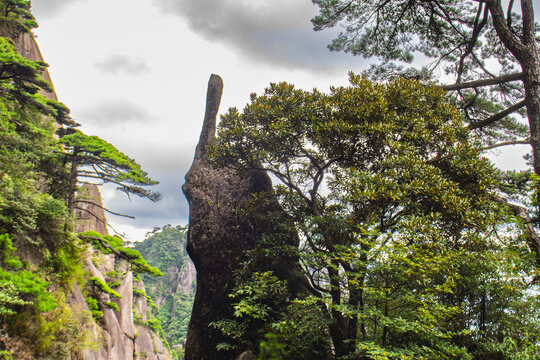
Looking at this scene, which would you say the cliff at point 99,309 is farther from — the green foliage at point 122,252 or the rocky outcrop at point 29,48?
the green foliage at point 122,252

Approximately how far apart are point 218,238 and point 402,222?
6.87 metres

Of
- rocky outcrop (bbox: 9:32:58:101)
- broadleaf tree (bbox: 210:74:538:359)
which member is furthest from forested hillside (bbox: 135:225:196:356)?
broadleaf tree (bbox: 210:74:538:359)

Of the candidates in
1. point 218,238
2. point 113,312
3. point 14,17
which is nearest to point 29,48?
point 14,17

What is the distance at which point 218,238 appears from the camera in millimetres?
10055

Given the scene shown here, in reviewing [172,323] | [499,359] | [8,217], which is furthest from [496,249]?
[172,323]

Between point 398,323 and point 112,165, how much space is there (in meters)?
12.0

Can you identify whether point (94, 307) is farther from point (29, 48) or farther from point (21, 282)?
point (29, 48)

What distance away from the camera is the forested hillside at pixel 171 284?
51.8m

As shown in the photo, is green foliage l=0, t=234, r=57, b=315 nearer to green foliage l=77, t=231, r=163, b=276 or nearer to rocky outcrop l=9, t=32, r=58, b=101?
green foliage l=77, t=231, r=163, b=276

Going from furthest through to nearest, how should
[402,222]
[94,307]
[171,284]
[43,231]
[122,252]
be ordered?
[171,284] → [94,307] → [122,252] → [43,231] → [402,222]

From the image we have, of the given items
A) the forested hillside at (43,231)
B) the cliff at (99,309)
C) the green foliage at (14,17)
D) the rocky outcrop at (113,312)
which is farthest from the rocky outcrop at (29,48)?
the rocky outcrop at (113,312)

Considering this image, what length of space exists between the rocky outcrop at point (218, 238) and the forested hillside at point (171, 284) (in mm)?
39459

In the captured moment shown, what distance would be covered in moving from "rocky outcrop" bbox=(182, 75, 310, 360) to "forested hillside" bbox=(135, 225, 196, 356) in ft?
129

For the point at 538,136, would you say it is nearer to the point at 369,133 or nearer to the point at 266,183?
the point at 369,133
